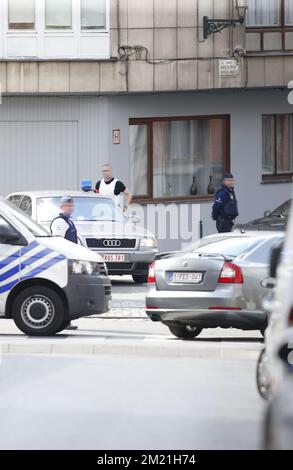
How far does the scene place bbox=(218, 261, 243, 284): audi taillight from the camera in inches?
637

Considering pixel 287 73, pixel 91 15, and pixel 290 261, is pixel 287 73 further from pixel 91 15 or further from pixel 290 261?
pixel 290 261

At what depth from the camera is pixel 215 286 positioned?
16.2 m

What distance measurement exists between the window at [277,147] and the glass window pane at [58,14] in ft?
18.1

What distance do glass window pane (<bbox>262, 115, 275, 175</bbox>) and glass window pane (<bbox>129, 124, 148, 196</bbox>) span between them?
3120 millimetres

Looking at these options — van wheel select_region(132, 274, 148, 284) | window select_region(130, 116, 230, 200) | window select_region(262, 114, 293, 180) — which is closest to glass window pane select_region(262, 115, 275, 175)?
window select_region(262, 114, 293, 180)

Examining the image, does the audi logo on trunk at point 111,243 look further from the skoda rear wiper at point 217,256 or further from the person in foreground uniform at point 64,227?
the skoda rear wiper at point 217,256

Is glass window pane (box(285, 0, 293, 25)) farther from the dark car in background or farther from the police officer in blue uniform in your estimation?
the police officer in blue uniform

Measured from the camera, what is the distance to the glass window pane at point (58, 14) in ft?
102

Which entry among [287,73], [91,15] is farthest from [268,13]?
[91,15]

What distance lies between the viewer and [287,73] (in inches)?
1236

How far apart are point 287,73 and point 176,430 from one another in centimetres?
2211

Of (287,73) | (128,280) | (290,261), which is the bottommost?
(128,280)

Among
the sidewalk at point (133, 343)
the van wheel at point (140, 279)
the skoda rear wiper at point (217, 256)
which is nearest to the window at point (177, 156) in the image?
the van wheel at point (140, 279)

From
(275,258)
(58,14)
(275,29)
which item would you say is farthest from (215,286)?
(275,29)
